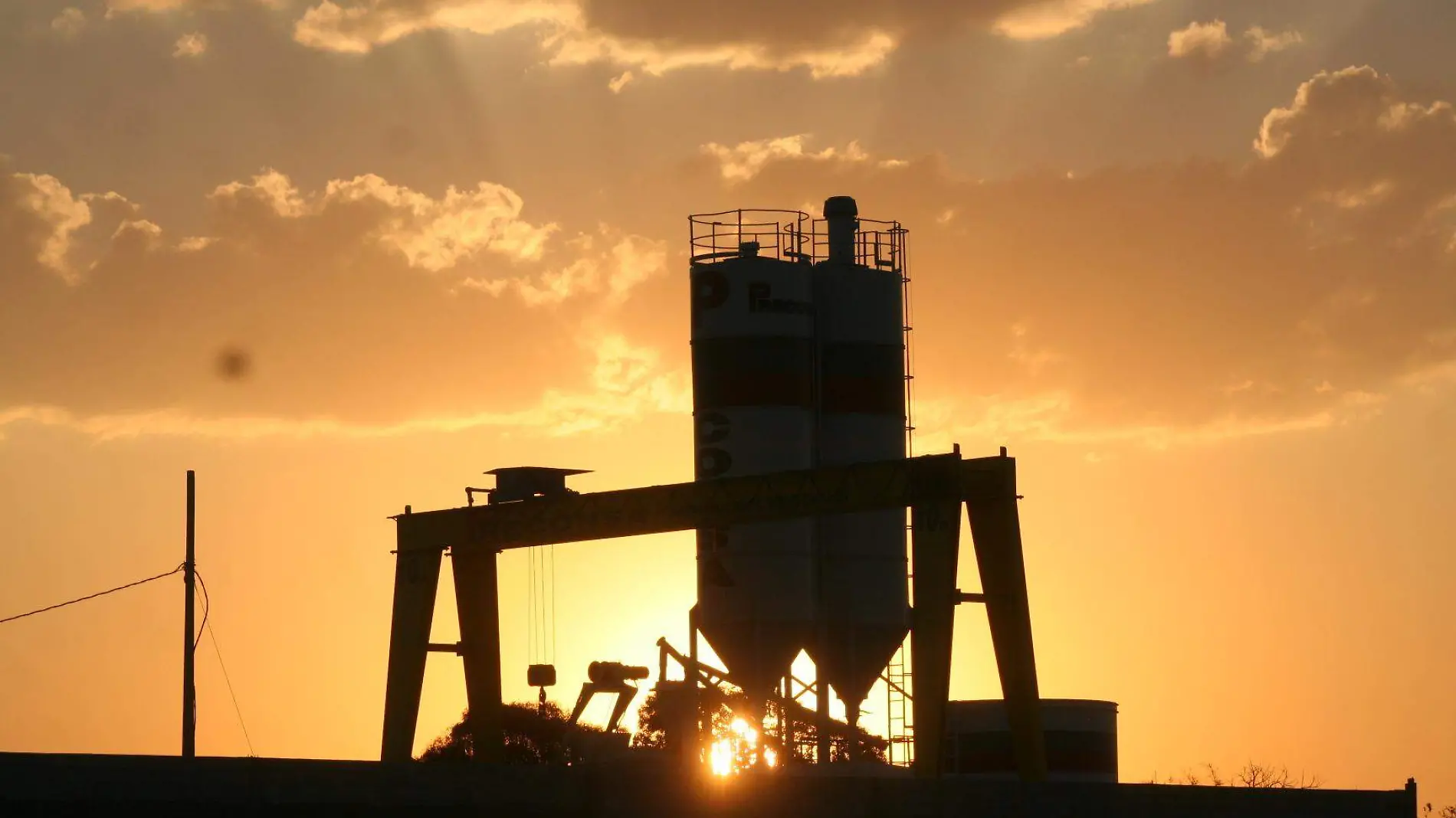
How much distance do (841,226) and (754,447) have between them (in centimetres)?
640

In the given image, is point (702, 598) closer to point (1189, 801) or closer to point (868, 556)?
point (868, 556)

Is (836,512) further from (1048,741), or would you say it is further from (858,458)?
(1048,741)

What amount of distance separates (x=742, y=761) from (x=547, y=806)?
52.8 ft

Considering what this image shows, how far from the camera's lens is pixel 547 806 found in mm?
33719

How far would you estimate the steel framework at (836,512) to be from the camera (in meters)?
41.8

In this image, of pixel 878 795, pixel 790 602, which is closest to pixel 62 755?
pixel 878 795

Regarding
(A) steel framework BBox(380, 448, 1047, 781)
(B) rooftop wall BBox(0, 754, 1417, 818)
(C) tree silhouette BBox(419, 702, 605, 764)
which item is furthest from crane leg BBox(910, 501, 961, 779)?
(C) tree silhouette BBox(419, 702, 605, 764)

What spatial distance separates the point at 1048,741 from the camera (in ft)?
185

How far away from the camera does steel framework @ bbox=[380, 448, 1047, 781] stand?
41844 mm

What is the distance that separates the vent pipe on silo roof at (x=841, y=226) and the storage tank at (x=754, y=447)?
8.34 feet

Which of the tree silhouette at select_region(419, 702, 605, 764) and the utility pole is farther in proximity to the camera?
the tree silhouette at select_region(419, 702, 605, 764)

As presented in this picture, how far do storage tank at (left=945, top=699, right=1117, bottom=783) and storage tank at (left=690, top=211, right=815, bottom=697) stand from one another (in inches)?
393

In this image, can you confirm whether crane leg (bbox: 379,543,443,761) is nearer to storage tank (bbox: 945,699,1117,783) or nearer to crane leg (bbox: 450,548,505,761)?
crane leg (bbox: 450,548,505,761)

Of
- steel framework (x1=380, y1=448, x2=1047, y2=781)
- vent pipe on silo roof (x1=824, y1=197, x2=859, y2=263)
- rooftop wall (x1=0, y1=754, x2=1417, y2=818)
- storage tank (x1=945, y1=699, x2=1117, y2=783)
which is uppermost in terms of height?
vent pipe on silo roof (x1=824, y1=197, x2=859, y2=263)
